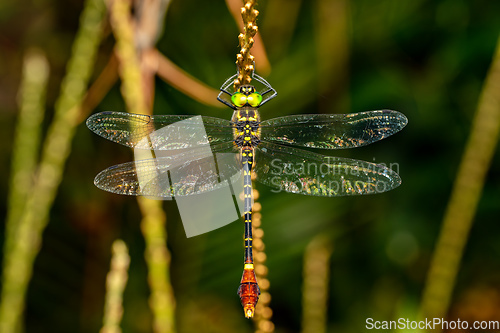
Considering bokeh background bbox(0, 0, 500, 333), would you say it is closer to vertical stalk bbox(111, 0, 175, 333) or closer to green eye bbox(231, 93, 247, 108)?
green eye bbox(231, 93, 247, 108)

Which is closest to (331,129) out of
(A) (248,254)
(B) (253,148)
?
(B) (253,148)

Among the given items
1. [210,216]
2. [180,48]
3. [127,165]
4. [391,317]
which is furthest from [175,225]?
[391,317]

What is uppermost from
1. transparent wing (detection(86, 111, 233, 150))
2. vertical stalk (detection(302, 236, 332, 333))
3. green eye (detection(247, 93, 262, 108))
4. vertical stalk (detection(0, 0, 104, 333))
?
green eye (detection(247, 93, 262, 108))

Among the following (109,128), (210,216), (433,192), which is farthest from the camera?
(433,192)

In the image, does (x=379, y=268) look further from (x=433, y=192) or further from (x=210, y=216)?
(x=210, y=216)

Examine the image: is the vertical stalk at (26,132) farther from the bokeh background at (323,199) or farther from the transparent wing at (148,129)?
the bokeh background at (323,199)

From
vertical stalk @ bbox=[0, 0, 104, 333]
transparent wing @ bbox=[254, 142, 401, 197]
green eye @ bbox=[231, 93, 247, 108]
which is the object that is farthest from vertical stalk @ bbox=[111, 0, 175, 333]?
transparent wing @ bbox=[254, 142, 401, 197]
